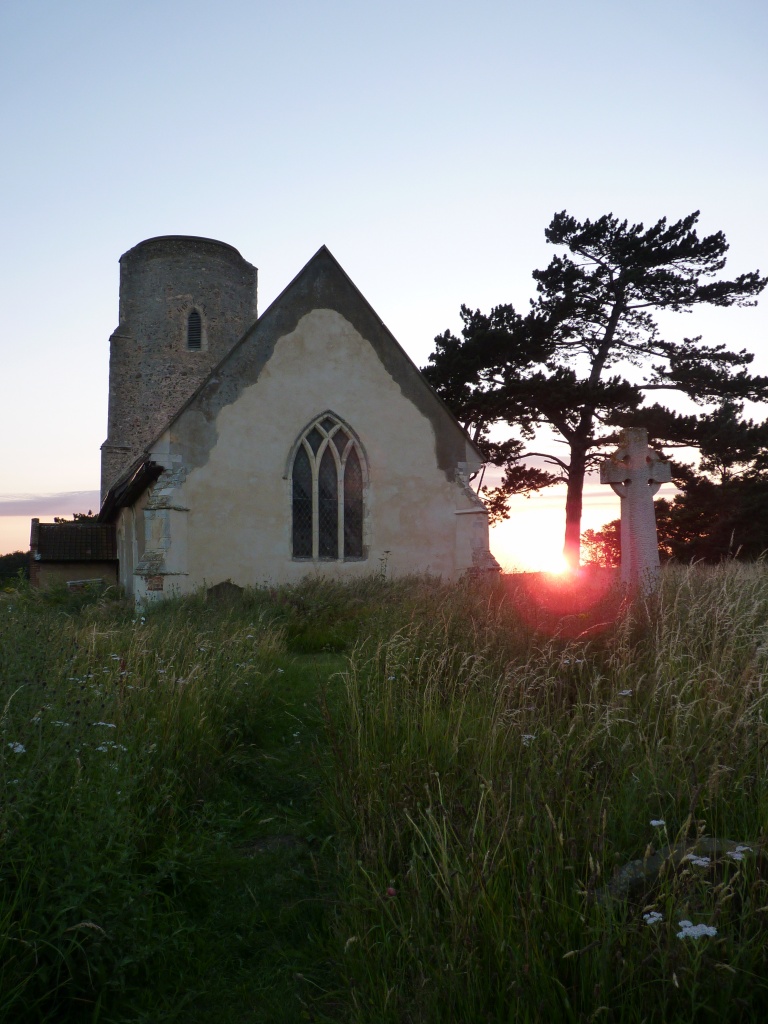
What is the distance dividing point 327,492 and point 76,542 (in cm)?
1179

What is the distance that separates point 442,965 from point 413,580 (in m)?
11.5

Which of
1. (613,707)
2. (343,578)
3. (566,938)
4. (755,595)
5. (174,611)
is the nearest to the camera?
(566,938)

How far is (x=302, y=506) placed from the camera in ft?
46.6

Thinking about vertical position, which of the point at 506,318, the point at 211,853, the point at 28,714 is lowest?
the point at 211,853

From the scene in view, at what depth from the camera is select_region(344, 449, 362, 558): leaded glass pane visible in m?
14.6

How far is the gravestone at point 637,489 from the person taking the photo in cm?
1179

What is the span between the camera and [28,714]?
4.04m

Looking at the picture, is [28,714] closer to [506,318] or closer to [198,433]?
[198,433]

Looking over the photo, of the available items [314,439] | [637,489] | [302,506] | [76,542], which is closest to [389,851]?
[637,489]

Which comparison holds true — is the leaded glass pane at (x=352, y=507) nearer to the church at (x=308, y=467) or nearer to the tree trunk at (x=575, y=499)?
the church at (x=308, y=467)

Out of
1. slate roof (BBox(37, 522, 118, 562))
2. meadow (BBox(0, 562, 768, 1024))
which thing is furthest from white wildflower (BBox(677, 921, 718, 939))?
slate roof (BBox(37, 522, 118, 562))

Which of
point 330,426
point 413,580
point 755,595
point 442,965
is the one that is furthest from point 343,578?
point 442,965

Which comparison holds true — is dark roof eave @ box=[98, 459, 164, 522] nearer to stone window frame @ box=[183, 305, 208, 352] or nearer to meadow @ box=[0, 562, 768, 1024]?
meadow @ box=[0, 562, 768, 1024]

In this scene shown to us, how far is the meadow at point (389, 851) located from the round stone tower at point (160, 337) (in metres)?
22.6
